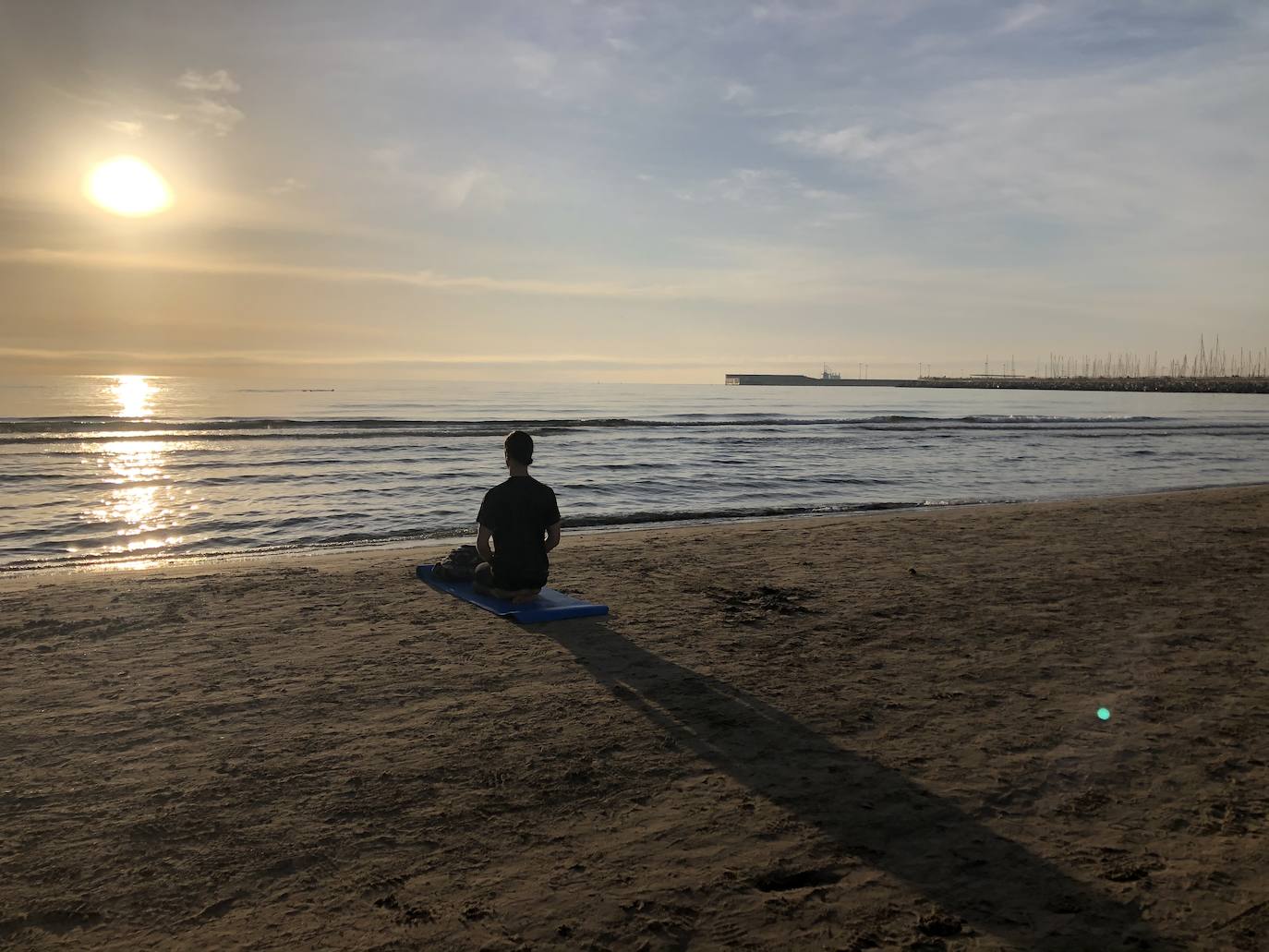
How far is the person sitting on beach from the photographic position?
735 cm

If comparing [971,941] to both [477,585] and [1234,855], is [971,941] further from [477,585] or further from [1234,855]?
[477,585]

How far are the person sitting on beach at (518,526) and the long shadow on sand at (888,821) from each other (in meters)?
2.00

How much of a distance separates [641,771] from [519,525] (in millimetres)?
3444

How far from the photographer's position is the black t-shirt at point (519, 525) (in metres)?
7.37

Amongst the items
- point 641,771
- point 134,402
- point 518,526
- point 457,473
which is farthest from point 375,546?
point 134,402

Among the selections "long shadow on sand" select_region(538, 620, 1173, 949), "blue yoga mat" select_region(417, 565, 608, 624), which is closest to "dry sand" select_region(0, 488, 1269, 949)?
"long shadow on sand" select_region(538, 620, 1173, 949)

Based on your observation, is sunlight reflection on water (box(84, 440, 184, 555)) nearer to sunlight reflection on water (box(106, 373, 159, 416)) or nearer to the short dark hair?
the short dark hair

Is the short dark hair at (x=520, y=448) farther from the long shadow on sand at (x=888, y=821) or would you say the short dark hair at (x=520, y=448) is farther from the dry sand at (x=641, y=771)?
the long shadow on sand at (x=888, y=821)

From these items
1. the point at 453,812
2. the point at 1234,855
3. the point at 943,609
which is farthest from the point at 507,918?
the point at 943,609

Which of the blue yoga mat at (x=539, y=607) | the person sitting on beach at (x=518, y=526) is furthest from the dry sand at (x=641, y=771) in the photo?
the person sitting on beach at (x=518, y=526)

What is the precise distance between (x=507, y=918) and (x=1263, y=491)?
1892cm

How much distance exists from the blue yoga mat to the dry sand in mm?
165

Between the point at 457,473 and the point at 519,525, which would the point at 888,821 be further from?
the point at 457,473

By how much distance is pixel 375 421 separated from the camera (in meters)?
44.4
